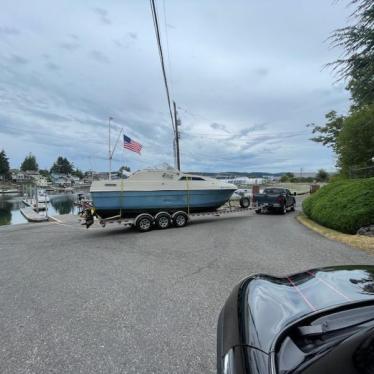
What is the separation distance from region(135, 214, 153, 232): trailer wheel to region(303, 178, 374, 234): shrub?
705cm

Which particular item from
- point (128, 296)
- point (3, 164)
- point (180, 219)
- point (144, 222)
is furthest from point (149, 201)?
point (3, 164)

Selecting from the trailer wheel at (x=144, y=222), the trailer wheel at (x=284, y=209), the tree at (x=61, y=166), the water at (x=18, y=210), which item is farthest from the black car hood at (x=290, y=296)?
the tree at (x=61, y=166)

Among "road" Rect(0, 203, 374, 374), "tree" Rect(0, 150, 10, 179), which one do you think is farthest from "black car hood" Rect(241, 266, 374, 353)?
"tree" Rect(0, 150, 10, 179)

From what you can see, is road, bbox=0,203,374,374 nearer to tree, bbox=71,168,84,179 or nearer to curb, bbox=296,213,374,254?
curb, bbox=296,213,374,254

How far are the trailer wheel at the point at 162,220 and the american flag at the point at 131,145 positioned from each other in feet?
13.7

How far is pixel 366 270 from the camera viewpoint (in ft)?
7.79

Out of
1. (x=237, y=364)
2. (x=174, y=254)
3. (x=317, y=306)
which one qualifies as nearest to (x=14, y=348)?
(x=237, y=364)

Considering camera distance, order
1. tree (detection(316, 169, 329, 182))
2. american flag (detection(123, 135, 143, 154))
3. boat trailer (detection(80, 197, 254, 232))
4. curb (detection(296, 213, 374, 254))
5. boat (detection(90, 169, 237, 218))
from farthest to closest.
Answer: tree (detection(316, 169, 329, 182)), american flag (detection(123, 135, 143, 154)), boat (detection(90, 169, 237, 218)), boat trailer (detection(80, 197, 254, 232)), curb (detection(296, 213, 374, 254))

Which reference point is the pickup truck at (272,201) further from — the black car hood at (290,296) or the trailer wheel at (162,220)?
the black car hood at (290,296)

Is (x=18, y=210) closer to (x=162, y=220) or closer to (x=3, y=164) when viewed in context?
(x=162, y=220)

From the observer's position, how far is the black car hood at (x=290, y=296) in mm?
1756

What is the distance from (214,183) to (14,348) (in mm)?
11668

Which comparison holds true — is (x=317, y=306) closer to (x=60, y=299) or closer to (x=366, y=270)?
(x=366, y=270)

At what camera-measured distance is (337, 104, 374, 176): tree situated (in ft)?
62.9
